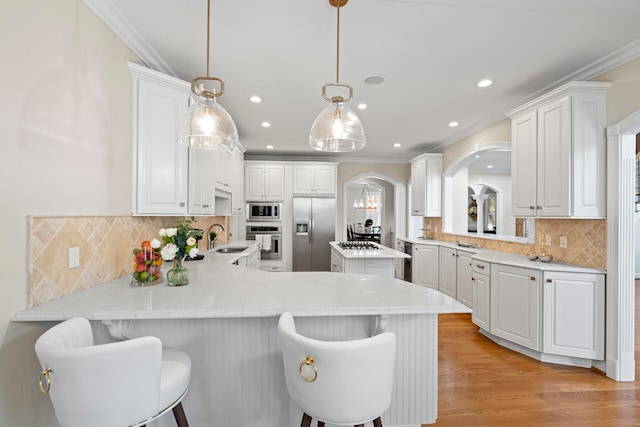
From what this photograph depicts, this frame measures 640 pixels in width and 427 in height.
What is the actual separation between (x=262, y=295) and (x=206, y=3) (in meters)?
1.79

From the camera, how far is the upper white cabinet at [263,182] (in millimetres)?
5582

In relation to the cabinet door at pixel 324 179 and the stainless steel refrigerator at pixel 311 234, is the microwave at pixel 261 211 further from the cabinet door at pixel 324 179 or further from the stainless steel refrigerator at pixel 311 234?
the cabinet door at pixel 324 179

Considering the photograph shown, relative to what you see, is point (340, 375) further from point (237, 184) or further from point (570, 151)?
point (237, 184)

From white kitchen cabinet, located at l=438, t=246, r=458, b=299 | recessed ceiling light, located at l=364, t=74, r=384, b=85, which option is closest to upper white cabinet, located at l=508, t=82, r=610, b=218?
recessed ceiling light, located at l=364, t=74, r=384, b=85

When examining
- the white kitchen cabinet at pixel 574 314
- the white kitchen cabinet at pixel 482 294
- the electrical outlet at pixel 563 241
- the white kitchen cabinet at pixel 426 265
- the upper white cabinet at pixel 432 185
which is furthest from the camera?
the upper white cabinet at pixel 432 185

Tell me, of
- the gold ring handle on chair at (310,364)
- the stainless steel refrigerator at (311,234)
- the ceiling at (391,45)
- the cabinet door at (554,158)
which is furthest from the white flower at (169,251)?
the stainless steel refrigerator at (311,234)

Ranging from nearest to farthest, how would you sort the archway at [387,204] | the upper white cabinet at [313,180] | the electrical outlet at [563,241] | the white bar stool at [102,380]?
1. the white bar stool at [102,380]
2. the electrical outlet at [563,241]
3. the upper white cabinet at [313,180]
4. the archway at [387,204]

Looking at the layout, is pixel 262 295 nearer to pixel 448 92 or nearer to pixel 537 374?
pixel 537 374

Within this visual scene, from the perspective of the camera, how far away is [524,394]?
7.26 feet

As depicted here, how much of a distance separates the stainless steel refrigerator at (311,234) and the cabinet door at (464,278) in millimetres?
2276

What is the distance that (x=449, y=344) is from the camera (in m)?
3.10

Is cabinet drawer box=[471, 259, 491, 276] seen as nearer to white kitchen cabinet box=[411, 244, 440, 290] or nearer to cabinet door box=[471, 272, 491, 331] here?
cabinet door box=[471, 272, 491, 331]

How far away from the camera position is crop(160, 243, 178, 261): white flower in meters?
1.76

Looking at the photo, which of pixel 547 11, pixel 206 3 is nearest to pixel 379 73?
pixel 547 11
